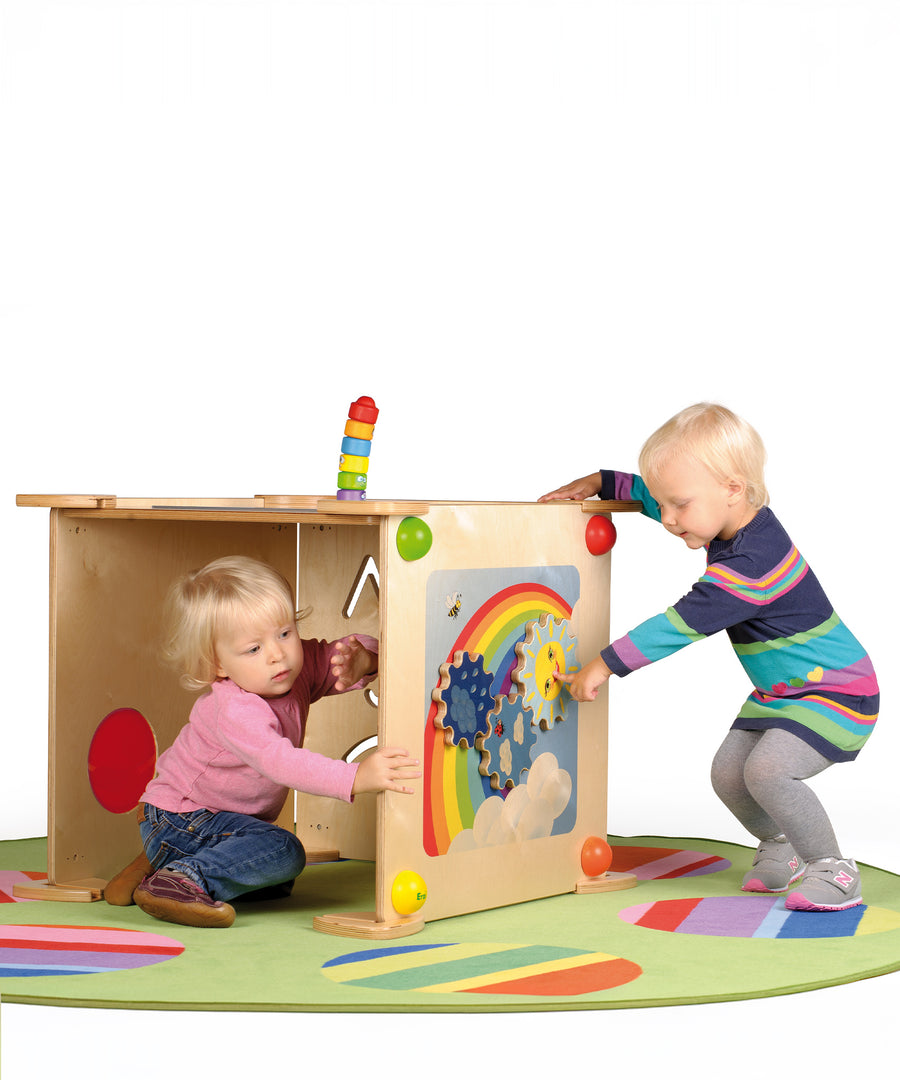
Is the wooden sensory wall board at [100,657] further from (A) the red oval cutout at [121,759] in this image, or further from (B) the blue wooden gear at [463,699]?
(B) the blue wooden gear at [463,699]

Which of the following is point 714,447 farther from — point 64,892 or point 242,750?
point 64,892

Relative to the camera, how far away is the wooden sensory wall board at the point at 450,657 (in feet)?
12.2

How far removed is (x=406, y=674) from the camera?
3734mm

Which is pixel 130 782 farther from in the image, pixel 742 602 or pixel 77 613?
pixel 742 602

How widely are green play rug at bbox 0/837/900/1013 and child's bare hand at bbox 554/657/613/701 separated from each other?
474 millimetres

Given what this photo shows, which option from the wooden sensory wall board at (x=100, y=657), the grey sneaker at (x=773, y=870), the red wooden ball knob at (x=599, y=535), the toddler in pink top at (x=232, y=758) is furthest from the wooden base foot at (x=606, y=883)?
the wooden sensory wall board at (x=100, y=657)

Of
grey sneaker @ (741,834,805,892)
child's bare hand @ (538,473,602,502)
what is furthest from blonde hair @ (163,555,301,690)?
grey sneaker @ (741,834,805,892)

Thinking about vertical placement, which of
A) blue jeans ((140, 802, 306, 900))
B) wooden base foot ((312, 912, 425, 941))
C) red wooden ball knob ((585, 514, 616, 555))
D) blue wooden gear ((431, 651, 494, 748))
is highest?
red wooden ball knob ((585, 514, 616, 555))

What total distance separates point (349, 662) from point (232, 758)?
0.37 m

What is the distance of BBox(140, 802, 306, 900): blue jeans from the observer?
12.8 ft

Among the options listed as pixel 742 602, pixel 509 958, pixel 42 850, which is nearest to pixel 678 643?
pixel 742 602

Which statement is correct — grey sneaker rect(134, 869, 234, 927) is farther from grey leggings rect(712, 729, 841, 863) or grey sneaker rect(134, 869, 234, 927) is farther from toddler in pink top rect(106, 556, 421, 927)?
grey leggings rect(712, 729, 841, 863)

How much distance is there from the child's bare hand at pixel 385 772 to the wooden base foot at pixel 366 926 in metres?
0.27

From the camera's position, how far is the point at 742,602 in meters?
A: 4.05
